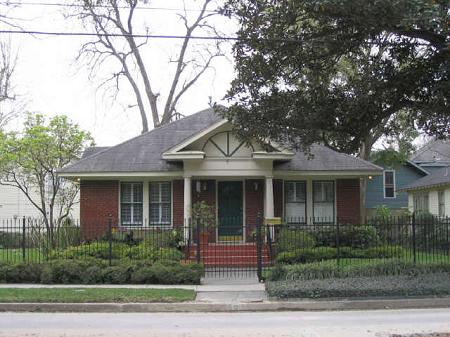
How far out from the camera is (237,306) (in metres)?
12.8

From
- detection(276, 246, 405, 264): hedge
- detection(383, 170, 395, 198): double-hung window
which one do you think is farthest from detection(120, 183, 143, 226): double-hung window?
detection(383, 170, 395, 198): double-hung window

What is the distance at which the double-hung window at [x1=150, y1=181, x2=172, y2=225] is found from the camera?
23016 mm

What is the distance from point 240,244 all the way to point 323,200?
13.2ft

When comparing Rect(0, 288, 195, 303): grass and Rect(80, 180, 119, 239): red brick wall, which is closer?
Rect(0, 288, 195, 303): grass

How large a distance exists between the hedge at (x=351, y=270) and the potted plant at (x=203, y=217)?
18.0 feet

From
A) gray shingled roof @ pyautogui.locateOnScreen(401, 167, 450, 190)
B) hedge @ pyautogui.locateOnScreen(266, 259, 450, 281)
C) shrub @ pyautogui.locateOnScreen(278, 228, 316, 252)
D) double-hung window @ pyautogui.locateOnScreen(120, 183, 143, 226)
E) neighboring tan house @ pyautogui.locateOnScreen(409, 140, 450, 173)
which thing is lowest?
hedge @ pyautogui.locateOnScreen(266, 259, 450, 281)

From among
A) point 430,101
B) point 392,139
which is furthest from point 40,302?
point 392,139

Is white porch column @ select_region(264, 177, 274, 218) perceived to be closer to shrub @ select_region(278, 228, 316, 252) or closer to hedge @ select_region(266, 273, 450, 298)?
shrub @ select_region(278, 228, 316, 252)

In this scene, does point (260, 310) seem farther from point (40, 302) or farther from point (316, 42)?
point (316, 42)

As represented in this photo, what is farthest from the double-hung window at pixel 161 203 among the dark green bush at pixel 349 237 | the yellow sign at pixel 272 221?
the dark green bush at pixel 349 237

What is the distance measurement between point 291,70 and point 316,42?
156cm

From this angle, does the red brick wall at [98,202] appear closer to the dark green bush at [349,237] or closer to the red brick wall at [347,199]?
the dark green bush at [349,237]

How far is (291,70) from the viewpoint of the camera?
51.8 feet

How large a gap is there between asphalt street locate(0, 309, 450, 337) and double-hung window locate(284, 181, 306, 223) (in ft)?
35.7
